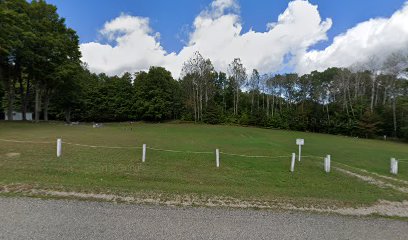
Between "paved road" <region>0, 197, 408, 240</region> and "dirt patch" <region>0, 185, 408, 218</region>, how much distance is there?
430 mm

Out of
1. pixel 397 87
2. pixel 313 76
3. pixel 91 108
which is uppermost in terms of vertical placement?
pixel 313 76

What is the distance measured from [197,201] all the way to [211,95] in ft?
192

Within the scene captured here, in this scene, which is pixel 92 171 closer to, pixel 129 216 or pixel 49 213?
pixel 49 213

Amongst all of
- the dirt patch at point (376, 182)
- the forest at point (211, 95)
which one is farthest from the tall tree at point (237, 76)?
the dirt patch at point (376, 182)

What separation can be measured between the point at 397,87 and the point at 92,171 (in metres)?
66.8

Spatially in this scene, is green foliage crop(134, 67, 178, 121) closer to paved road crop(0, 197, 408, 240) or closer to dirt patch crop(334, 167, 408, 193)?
dirt patch crop(334, 167, 408, 193)

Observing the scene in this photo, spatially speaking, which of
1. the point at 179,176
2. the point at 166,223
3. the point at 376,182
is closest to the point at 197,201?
the point at 166,223

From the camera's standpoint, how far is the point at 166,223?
5.09 m

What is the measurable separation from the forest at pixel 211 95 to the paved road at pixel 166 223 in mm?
37315

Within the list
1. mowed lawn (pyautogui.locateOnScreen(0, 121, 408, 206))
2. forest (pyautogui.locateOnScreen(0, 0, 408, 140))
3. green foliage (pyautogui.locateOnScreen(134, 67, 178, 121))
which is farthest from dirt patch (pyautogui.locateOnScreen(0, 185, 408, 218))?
green foliage (pyautogui.locateOnScreen(134, 67, 178, 121))

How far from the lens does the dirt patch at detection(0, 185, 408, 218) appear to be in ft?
21.4

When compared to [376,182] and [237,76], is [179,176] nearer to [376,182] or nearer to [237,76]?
[376,182]

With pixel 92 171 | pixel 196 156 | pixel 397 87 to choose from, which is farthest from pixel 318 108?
pixel 92 171

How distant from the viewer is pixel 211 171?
36.8 ft
